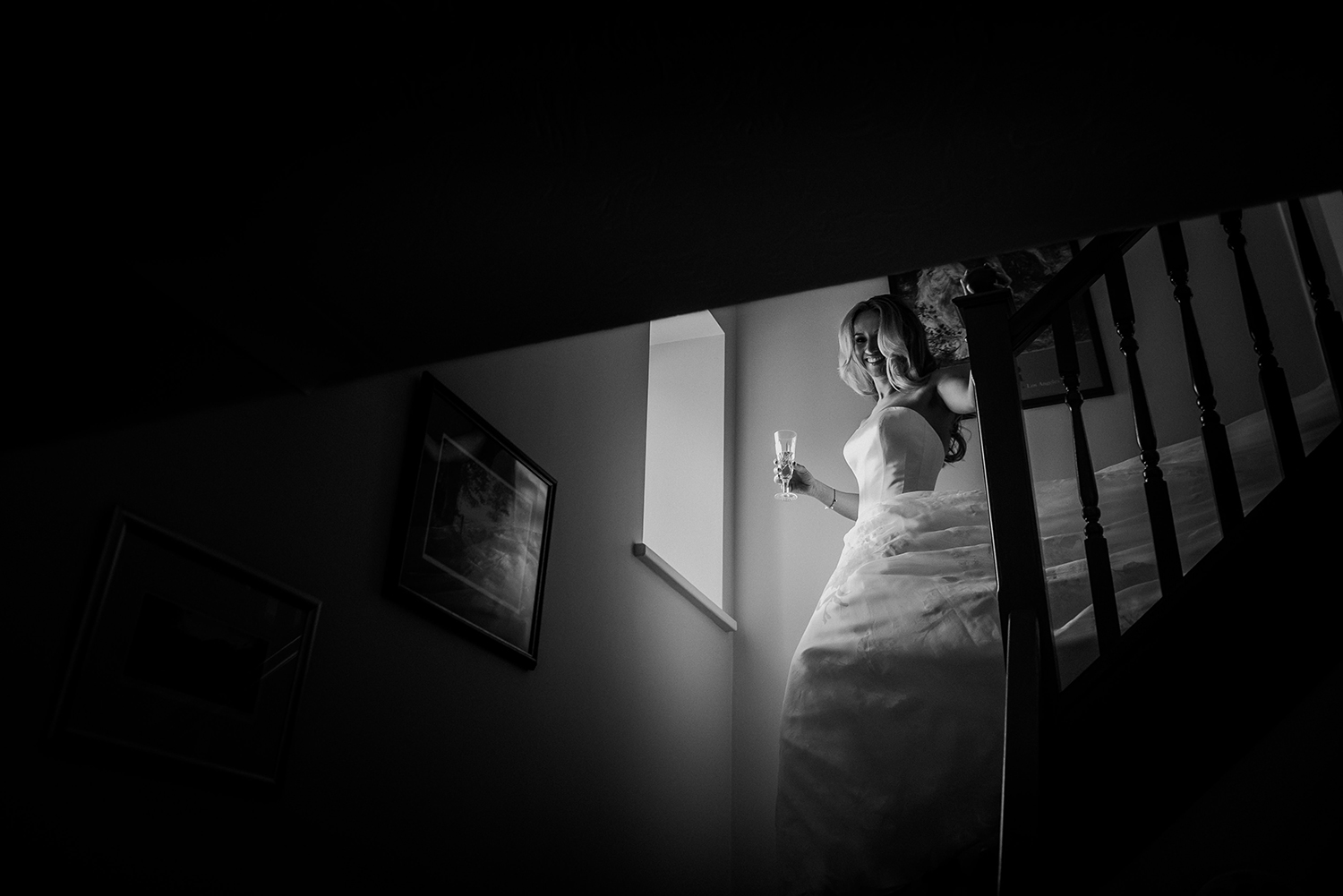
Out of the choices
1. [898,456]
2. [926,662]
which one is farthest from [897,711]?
[898,456]

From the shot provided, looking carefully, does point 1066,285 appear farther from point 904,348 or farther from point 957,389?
point 904,348

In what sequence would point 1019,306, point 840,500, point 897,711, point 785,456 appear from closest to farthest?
point 897,711 < point 785,456 < point 840,500 < point 1019,306

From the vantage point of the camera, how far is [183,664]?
155cm

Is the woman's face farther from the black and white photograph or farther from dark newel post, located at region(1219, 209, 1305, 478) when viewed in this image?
dark newel post, located at region(1219, 209, 1305, 478)

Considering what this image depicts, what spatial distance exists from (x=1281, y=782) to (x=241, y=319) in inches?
88.9

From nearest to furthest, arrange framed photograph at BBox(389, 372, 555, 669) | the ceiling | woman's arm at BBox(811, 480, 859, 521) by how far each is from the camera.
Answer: the ceiling
framed photograph at BBox(389, 372, 555, 669)
woman's arm at BBox(811, 480, 859, 521)

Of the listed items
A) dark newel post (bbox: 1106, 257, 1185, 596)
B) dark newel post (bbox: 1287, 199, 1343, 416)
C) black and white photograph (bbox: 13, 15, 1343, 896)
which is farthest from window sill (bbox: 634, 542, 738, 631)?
dark newel post (bbox: 1287, 199, 1343, 416)

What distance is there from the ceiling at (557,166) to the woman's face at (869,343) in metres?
2.29

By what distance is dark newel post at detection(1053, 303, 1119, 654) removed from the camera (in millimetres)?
2023

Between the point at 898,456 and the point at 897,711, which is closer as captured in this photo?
the point at 897,711

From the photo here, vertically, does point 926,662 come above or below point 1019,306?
below

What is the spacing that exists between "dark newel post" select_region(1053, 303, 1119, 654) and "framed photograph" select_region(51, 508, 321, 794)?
1.56 m

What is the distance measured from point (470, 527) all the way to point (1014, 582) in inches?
48.5

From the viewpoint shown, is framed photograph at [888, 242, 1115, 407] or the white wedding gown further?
framed photograph at [888, 242, 1115, 407]
